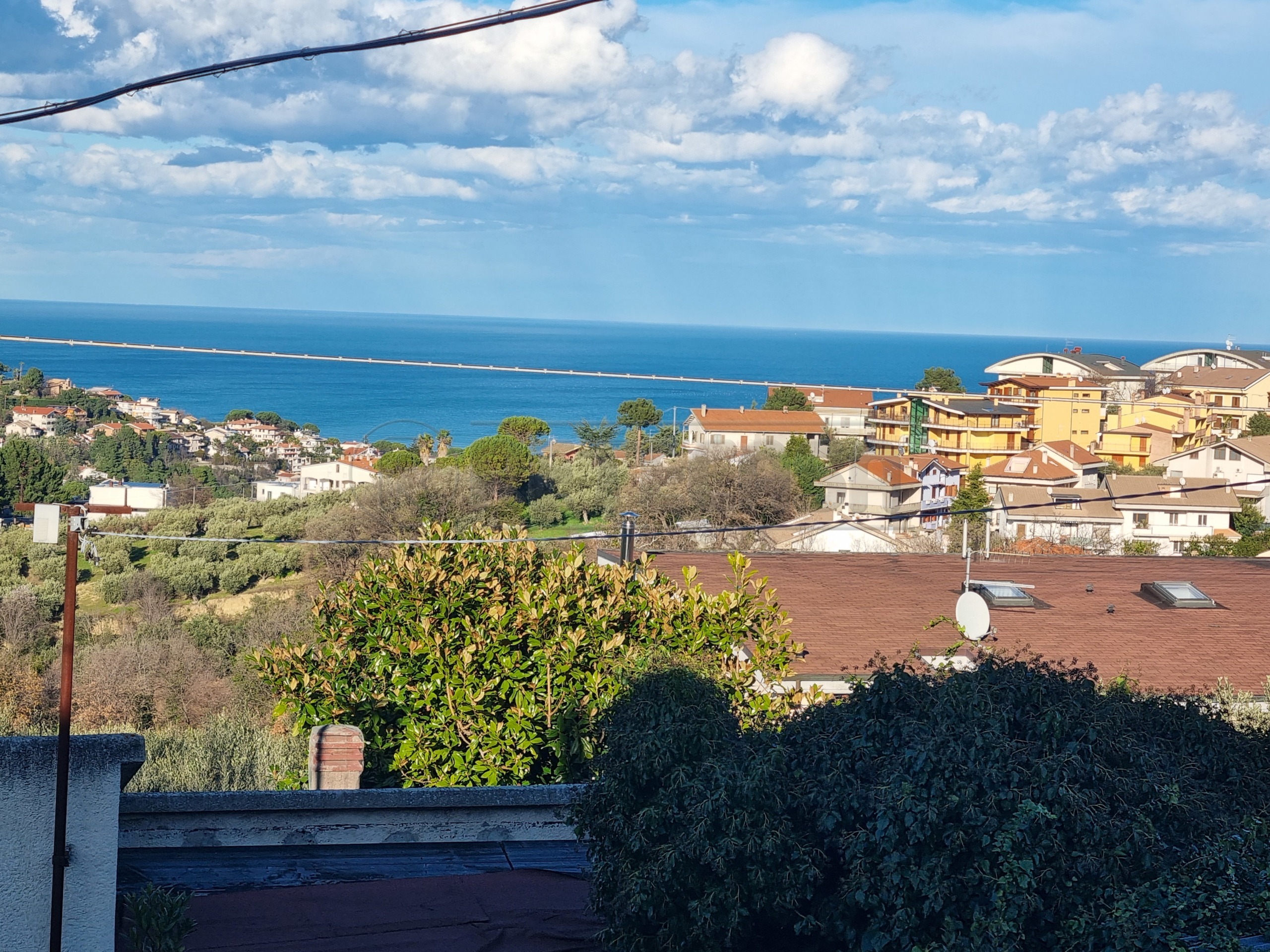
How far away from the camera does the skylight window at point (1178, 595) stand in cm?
1524

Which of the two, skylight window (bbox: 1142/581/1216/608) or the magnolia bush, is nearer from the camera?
the magnolia bush

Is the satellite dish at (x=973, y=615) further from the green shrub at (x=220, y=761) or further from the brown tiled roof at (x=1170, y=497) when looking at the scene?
the brown tiled roof at (x=1170, y=497)

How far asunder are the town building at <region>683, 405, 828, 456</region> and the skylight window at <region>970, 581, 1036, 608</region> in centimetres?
5372

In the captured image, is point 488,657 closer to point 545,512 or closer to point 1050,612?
point 1050,612

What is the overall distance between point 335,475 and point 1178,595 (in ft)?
151

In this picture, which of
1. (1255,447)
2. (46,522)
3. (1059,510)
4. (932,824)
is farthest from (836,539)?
(932,824)

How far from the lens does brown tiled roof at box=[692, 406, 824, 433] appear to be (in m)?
73.9

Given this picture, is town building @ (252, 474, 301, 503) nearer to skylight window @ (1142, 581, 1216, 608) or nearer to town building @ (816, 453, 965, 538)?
town building @ (816, 453, 965, 538)

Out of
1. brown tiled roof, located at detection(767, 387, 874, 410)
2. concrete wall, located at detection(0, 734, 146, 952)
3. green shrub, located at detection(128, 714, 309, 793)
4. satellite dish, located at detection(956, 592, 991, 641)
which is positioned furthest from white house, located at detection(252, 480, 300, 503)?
concrete wall, located at detection(0, 734, 146, 952)

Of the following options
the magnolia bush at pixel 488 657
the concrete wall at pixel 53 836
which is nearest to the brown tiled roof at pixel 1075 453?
the magnolia bush at pixel 488 657

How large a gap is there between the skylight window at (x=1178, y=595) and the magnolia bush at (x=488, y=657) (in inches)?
286

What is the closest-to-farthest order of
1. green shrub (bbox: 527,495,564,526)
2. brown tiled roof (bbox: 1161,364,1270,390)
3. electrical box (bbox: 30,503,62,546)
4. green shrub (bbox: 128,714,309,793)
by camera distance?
1. electrical box (bbox: 30,503,62,546)
2. green shrub (bbox: 128,714,309,793)
3. green shrub (bbox: 527,495,564,526)
4. brown tiled roof (bbox: 1161,364,1270,390)

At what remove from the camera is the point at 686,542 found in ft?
106

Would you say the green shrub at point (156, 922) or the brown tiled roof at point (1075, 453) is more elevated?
the brown tiled roof at point (1075, 453)
